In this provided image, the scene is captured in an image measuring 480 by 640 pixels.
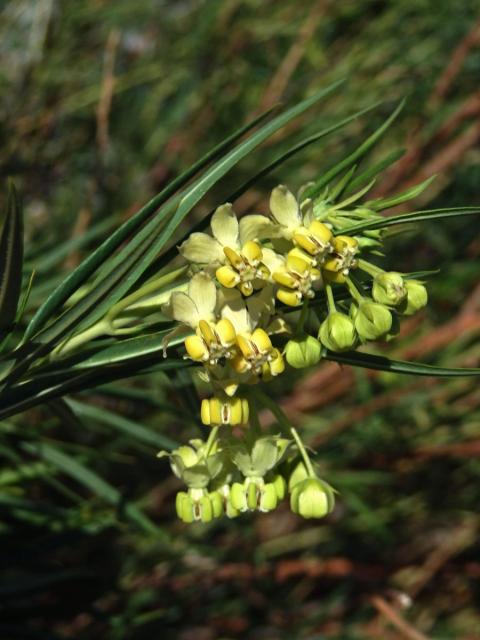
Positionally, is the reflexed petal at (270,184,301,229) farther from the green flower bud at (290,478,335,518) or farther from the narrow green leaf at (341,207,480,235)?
the green flower bud at (290,478,335,518)

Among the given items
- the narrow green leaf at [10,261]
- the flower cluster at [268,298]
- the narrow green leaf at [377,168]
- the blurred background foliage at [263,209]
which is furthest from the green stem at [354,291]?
the blurred background foliage at [263,209]

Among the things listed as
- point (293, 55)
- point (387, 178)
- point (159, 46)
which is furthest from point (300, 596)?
point (159, 46)

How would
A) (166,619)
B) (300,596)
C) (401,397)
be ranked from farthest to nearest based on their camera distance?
1. (300,596)
2. (401,397)
3. (166,619)

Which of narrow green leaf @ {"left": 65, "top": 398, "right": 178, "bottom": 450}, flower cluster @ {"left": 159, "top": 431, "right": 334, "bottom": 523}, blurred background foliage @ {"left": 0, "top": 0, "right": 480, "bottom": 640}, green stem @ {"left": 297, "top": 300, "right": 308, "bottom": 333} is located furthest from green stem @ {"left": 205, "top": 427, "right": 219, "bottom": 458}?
blurred background foliage @ {"left": 0, "top": 0, "right": 480, "bottom": 640}

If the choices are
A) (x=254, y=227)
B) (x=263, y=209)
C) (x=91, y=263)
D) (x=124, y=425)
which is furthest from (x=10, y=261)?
(x=263, y=209)

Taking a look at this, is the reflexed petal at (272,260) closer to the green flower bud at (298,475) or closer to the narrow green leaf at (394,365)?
the narrow green leaf at (394,365)

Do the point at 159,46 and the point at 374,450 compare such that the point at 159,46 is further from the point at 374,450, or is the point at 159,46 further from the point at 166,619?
the point at 166,619

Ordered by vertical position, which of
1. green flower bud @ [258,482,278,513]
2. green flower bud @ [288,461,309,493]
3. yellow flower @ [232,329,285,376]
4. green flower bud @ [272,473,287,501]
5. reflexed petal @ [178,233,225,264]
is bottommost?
green flower bud @ [258,482,278,513]
